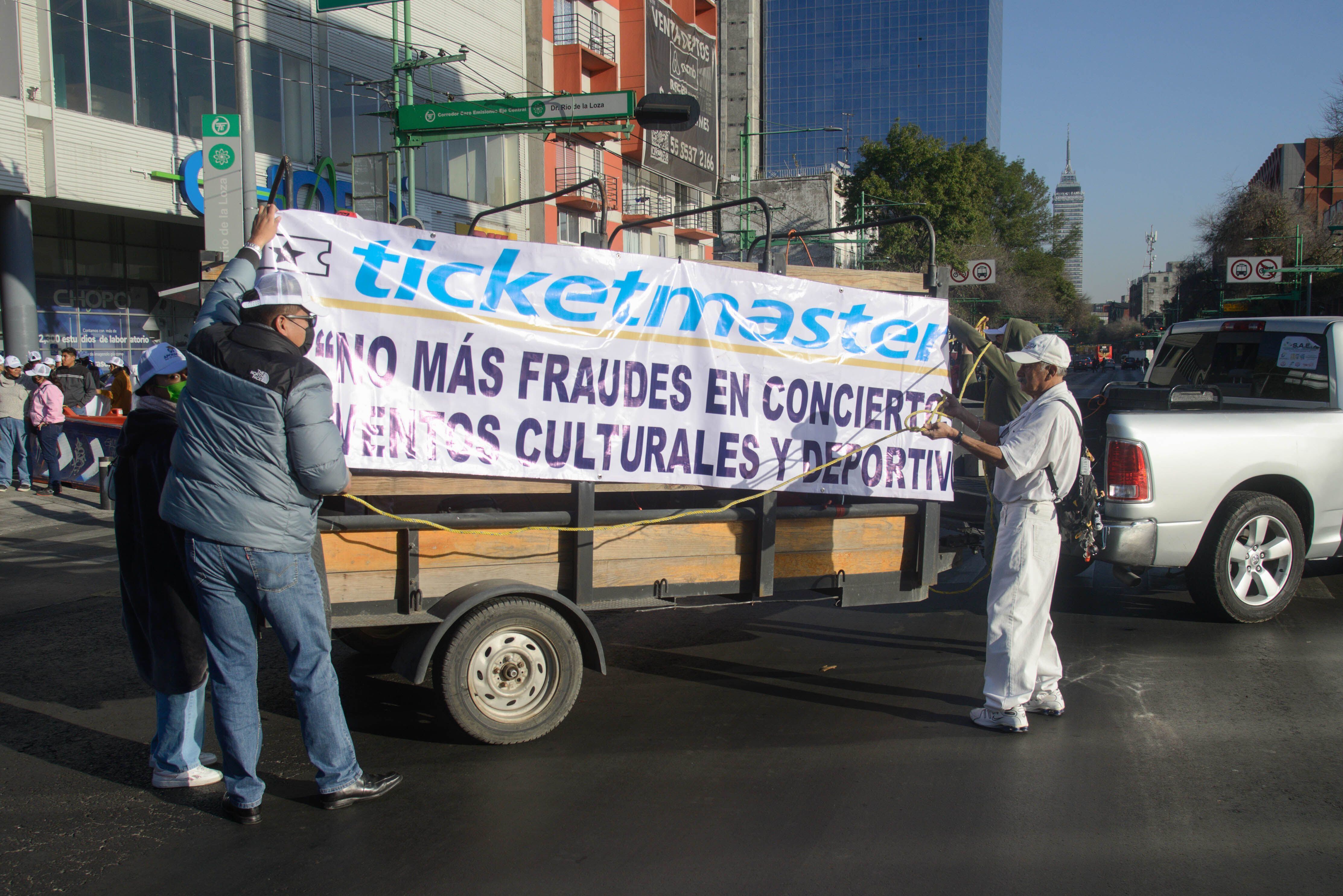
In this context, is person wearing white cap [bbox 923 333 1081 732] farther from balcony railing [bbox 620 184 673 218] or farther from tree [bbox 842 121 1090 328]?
balcony railing [bbox 620 184 673 218]

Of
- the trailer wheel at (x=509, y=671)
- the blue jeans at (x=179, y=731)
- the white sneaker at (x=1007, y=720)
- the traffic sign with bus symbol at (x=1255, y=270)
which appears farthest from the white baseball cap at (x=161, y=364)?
the traffic sign with bus symbol at (x=1255, y=270)

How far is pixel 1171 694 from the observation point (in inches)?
203

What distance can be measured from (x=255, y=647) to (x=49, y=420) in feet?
37.1

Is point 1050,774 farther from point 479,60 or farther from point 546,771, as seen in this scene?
point 479,60

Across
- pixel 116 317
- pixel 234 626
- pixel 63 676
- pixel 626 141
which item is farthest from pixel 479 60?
pixel 234 626

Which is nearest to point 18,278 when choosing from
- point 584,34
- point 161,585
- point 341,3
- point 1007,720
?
point 341,3

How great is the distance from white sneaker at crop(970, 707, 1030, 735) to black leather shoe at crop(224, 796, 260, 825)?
3.21 m

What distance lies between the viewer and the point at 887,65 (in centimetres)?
15338

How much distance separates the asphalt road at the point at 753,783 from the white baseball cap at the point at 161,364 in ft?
5.49

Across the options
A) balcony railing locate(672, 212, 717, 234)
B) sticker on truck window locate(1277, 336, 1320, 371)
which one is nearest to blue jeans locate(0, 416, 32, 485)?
sticker on truck window locate(1277, 336, 1320, 371)

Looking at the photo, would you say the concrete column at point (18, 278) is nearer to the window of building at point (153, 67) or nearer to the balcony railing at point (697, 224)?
the window of building at point (153, 67)

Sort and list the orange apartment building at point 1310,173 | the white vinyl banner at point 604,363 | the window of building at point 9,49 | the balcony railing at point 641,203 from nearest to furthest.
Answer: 1. the white vinyl banner at point 604,363
2. the window of building at point 9,49
3. the balcony railing at point 641,203
4. the orange apartment building at point 1310,173

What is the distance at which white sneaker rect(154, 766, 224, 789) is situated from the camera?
12.8 ft

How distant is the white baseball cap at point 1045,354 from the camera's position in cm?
475
